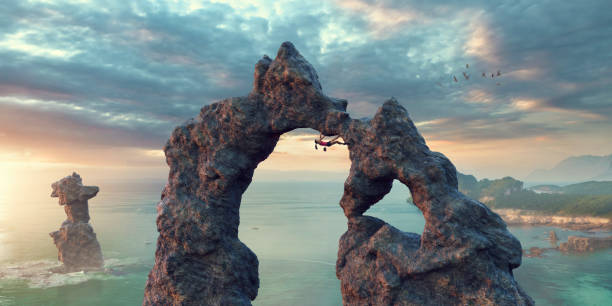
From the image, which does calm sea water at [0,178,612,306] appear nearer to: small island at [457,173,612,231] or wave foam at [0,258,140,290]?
wave foam at [0,258,140,290]

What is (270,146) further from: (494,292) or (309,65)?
(494,292)

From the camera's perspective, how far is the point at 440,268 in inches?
414

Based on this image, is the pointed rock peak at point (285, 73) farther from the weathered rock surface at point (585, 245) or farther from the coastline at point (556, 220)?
the coastline at point (556, 220)

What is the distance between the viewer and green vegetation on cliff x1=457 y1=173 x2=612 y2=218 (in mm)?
103375

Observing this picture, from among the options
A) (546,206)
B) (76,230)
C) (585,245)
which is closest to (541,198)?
(546,206)

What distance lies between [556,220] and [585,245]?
96.6ft

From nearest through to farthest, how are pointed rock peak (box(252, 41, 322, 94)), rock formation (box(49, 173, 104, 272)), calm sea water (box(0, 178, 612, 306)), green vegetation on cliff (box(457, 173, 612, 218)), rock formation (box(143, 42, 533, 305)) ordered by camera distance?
rock formation (box(143, 42, 533, 305))
pointed rock peak (box(252, 41, 322, 94))
rock formation (box(49, 173, 104, 272))
calm sea water (box(0, 178, 612, 306))
green vegetation on cliff (box(457, 173, 612, 218))

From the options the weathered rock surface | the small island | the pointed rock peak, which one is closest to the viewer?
the pointed rock peak

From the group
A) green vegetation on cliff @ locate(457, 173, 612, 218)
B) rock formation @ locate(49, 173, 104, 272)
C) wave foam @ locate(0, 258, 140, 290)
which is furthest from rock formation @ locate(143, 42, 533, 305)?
green vegetation on cliff @ locate(457, 173, 612, 218)

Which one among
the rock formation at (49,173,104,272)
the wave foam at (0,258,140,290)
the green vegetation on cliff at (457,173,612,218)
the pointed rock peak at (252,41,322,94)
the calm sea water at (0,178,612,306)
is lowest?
the calm sea water at (0,178,612,306)

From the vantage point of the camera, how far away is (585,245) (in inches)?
3401

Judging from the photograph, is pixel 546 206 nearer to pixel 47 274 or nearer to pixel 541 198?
pixel 541 198

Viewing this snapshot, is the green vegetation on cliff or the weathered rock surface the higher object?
the green vegetation on cliff

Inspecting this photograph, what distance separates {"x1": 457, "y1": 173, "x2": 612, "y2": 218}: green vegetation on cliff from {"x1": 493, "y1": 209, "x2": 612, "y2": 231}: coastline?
1.47 metres
